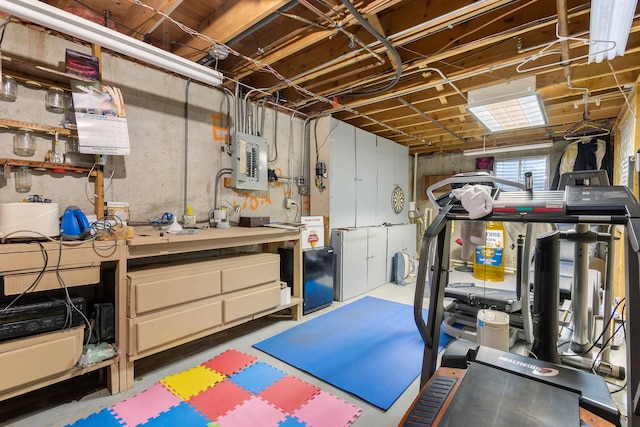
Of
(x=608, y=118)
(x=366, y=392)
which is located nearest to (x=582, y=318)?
(x=366, y=392)

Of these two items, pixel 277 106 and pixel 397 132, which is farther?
pixel 397 132

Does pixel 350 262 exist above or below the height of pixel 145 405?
above

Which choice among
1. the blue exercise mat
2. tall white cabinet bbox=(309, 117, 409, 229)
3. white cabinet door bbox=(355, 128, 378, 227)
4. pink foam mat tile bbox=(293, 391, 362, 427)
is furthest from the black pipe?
A: white cabinet door bbox=(355, 128, 378, 227)

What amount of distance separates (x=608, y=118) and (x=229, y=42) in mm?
5732

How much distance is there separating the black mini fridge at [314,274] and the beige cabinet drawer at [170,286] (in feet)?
3.63

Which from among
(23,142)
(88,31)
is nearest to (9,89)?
(23,142)

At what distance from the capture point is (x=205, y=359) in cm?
253

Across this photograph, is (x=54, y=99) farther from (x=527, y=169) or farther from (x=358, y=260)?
(x=527, y=169)

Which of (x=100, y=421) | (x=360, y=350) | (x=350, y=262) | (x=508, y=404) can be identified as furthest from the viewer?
(x=350, y=262)

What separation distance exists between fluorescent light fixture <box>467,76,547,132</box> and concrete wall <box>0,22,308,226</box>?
2.60 m

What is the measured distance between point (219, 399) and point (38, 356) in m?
1.10

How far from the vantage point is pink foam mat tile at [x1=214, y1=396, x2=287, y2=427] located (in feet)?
5.88

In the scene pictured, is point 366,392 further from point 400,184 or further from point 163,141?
point 400,184

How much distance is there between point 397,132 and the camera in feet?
18.3
